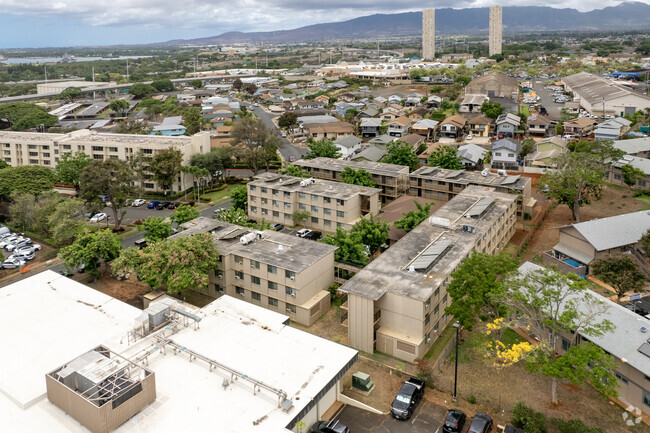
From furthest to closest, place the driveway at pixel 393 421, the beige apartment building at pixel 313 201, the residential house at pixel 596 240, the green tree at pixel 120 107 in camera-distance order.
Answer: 1. the green tree at pixel 120 107
2. the beige apartment building at pixel 313 201
3. the residential house at pixel 596 240
4. the driveway at pixel 393 421

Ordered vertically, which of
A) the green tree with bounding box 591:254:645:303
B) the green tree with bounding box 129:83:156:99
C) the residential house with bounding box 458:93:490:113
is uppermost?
the green tree with bounding box 129:83:156:99

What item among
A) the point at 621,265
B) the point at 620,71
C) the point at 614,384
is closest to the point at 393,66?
the point at 620,71

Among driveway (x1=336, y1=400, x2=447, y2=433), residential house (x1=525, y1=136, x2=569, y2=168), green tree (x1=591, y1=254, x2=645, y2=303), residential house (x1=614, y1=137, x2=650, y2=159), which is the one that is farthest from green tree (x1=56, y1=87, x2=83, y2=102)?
green tree (x1=591, y1=254, x2=645, y2=303)

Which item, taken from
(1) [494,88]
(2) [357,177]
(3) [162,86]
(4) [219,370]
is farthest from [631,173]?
(3) [162,86]

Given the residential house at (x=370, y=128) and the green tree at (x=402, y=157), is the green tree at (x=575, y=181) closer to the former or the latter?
the green tree at (x=402, y=157)

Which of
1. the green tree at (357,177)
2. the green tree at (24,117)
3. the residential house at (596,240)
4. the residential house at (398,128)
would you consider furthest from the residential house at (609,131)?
the green tree at (24,117)

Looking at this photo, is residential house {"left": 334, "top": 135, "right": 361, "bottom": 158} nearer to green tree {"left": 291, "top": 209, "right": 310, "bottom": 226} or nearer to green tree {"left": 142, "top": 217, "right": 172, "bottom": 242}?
green tree {"left": 291, "top": 209, "right": 310, "bottom": 226}

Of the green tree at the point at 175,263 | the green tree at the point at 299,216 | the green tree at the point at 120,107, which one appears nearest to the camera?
the green tree at the point at 175,263
